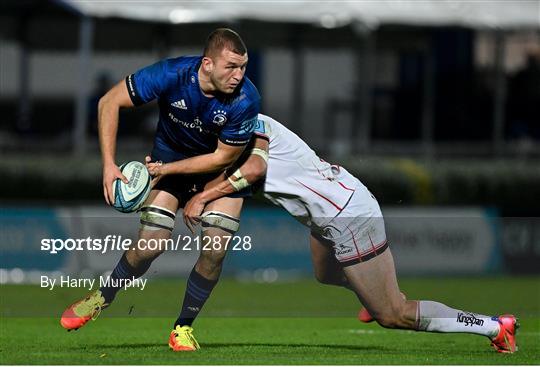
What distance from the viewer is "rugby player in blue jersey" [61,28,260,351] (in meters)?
10.7

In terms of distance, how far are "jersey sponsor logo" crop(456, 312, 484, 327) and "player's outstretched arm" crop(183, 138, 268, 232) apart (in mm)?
1835

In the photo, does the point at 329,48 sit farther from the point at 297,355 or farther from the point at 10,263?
the point at 297,355

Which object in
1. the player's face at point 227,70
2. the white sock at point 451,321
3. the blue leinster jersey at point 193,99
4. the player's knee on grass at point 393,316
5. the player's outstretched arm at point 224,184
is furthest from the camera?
the white sock at point 451,321

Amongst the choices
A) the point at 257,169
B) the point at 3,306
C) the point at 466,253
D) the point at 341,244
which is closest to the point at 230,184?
the point at 257,169

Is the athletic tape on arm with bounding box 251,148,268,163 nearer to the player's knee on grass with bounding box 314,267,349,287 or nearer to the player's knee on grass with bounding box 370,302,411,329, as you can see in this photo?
the player's knee on grass with bounding box 314,267,349,287

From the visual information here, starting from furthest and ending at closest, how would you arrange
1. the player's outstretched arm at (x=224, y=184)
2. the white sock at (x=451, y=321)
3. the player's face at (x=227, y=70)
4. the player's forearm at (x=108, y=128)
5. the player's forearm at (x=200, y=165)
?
1. the white sock at (x=451, y=321)
2. the player's outstretched arm at (x=224, y=184)
3. the player's forearm at (x=200, y=165)
4. the player's forearm at (x=108, y=128)
5. the player's face at (x=227, y=70)

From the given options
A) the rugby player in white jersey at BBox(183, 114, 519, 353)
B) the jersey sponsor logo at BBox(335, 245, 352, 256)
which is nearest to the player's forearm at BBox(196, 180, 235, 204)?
the rugby player in white jersey at BBox(183, 114, 519, 353)

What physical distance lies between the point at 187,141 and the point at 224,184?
0.43 m

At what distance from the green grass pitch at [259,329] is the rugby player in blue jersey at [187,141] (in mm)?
441

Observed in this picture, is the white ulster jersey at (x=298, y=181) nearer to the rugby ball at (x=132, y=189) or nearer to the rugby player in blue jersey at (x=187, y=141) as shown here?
the rugby player in blue jersey at (x=187, y=141)

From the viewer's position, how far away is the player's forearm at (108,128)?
10.7 meters

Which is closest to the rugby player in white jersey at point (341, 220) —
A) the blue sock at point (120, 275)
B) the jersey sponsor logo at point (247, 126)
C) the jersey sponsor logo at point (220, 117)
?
the jersey sponsor logo at point (247, 126)

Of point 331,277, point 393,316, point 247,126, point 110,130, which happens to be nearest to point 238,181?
point 247,126

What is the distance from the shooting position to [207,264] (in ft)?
36.6
